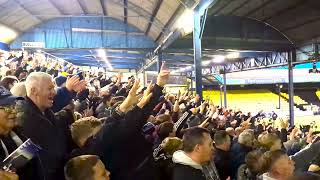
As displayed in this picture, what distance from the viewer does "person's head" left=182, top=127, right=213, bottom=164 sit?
3.14m

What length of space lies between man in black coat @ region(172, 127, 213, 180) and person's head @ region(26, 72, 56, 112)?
113cm

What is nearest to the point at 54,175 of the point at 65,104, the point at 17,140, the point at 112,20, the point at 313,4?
the point at 17,140

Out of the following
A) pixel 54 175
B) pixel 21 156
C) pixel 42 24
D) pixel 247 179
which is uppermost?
pixel 42 24

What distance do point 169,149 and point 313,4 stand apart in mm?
11313

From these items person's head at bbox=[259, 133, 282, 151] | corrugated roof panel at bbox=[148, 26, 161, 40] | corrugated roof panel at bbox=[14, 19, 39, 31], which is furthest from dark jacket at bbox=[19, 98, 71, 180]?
corrugated roof panel at bbox=[14, 19, 39, 31]

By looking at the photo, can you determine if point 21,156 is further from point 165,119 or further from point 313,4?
point 313,4

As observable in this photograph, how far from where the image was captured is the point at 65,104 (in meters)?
4.29

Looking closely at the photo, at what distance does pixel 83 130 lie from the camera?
324 cm

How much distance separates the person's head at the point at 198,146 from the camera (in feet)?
10.3

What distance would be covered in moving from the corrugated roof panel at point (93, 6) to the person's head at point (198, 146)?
1624 centimetres

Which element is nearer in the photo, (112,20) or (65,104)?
(65,104)

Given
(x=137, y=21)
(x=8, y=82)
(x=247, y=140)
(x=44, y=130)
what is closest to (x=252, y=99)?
(x=137, y=21)

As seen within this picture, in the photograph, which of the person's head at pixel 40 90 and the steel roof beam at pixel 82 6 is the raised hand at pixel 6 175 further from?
the steel roof beam at pixel 82 6

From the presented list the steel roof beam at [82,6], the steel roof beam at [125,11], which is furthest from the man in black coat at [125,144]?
the steel roof beam at [82,6]
